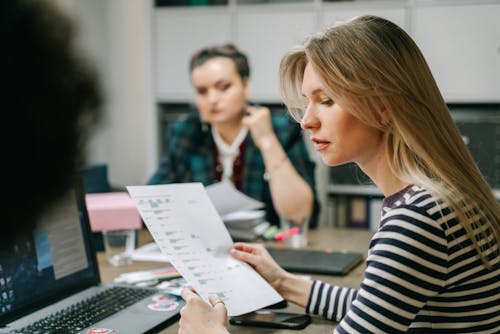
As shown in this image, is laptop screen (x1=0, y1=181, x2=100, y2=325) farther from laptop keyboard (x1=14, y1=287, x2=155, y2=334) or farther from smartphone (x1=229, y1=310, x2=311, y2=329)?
smartphone (x1=229, y1=310, x2=311, y2=329)

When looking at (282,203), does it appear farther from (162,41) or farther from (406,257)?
(162,41)

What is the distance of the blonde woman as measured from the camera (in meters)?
0.80

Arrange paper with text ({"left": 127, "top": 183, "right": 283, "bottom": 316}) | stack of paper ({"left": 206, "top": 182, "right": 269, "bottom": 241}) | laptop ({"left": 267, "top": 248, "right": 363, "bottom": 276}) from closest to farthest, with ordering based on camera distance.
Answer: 1. paper with text ({"left": 127, "top": 183, "right": 283, "bottom": 316})
2. laptop ({"left": 267, "top": 248, "right": 363, "bottom": 276})
3. stack of paper ({"left": 206, "top": 182, "right": 269, "bottom": 241})

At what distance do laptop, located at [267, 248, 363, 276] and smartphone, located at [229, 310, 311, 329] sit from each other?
0.33m

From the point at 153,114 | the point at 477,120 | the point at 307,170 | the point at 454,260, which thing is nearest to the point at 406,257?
the point at 454,260

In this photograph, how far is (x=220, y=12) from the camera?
10.3ft

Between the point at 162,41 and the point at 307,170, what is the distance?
1.42 metres

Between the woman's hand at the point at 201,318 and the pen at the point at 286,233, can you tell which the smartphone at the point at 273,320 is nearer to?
the woman's hand at the point at 201,318

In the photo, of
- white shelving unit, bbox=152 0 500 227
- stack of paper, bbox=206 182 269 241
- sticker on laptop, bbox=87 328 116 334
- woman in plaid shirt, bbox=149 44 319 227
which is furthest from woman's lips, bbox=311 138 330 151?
white shelving unit, bbox=152 0 500 227

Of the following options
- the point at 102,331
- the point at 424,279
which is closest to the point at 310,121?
the point at 424,279

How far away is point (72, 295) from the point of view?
1181 millimetres

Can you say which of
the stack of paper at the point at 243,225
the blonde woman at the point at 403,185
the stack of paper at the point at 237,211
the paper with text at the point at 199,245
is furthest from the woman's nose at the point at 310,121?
the stack of paper at the point at 243,225

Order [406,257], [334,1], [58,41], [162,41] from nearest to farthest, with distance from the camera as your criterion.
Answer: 1. [58,41]
2. [406,257]
3. [334,1]
4. [162,41]

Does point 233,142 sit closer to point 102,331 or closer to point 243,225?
point 243,225
